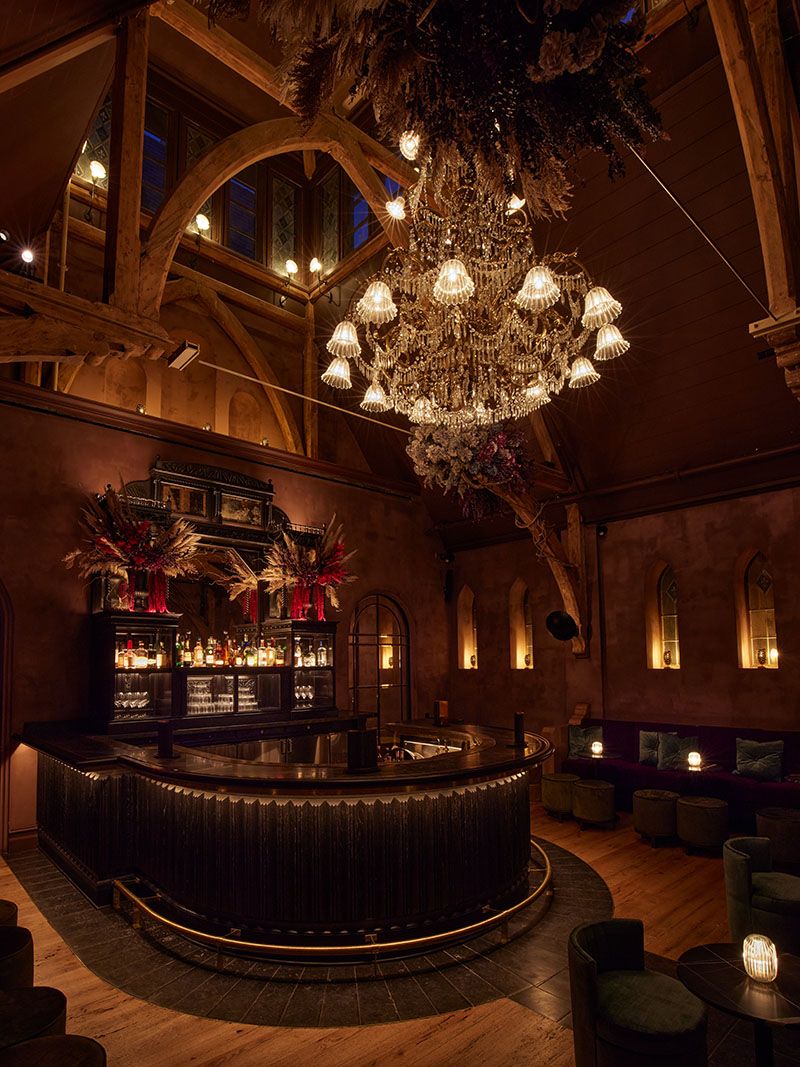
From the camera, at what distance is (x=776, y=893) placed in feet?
13.1

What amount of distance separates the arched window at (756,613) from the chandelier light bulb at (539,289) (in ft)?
16.8

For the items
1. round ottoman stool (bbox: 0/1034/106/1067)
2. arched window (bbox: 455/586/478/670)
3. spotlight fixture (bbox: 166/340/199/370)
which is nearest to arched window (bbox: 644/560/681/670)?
arched window (bbox: 455/586/478/670)

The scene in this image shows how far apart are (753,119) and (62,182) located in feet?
19.3

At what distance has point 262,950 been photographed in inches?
161

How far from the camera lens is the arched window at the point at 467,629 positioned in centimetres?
1190

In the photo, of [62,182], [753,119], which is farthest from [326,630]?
[753,119]

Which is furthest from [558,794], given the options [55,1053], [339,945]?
[55,1053]

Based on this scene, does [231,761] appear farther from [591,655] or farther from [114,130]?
[591,655]

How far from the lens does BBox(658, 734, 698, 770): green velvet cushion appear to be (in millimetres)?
7699

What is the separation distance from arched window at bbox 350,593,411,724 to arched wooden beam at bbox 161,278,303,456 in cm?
299

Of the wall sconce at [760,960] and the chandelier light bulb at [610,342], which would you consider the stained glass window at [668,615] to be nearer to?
the chandelier light bulb at [610,342]

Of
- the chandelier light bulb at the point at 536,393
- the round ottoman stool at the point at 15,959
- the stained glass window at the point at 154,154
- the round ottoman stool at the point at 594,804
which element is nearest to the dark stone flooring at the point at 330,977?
the round ottoman stool at the point at 15,959

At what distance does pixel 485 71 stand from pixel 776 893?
181 inches

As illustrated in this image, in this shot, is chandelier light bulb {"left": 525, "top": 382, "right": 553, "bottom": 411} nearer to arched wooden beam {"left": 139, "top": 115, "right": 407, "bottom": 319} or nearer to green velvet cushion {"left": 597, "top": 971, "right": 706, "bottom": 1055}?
arched wooden beam {"left": 139, "top": 115, "right": 407, "bottom": 319}
